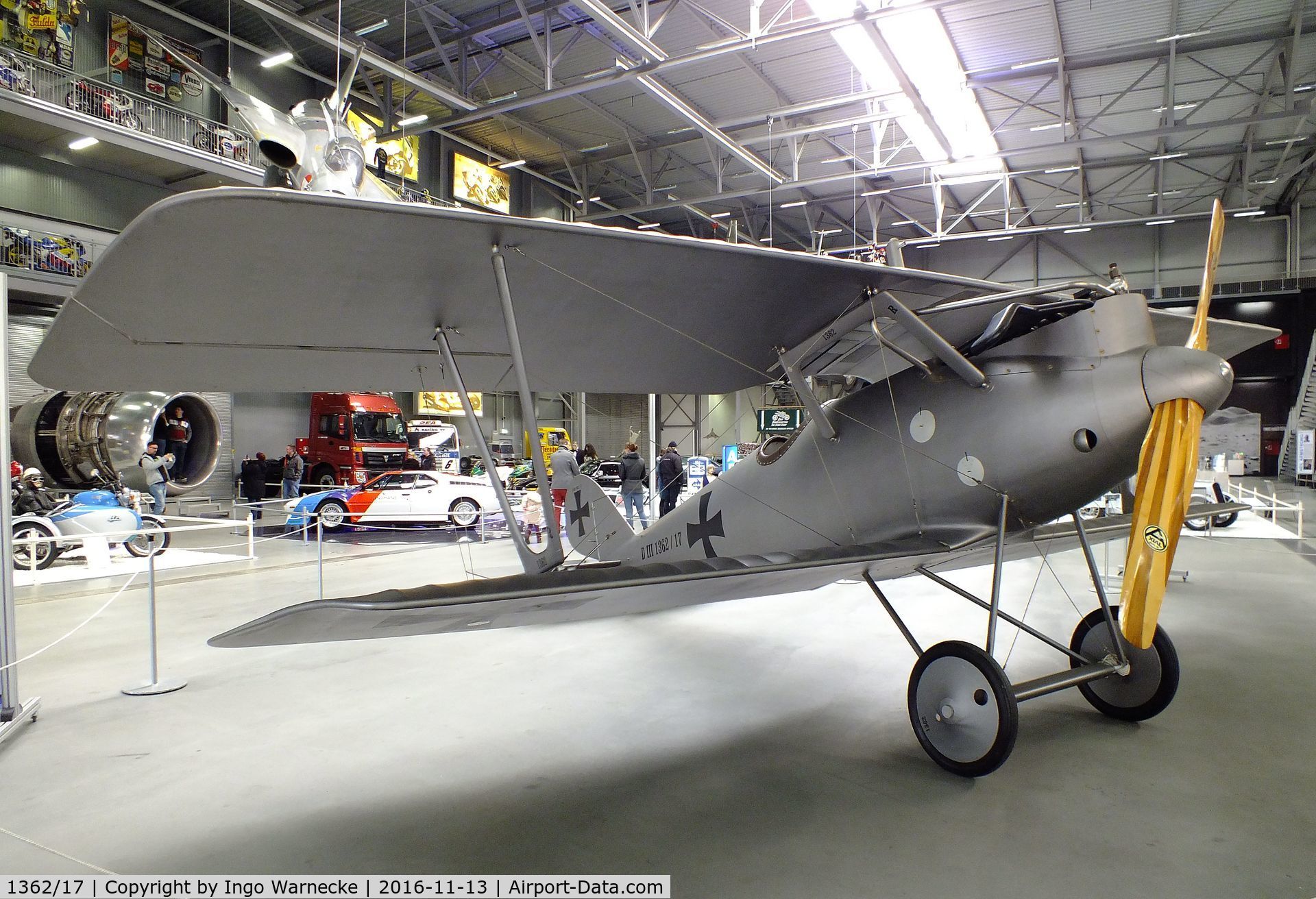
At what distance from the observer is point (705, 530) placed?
4773 mm

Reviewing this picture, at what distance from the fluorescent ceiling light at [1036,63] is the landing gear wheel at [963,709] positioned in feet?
46.1

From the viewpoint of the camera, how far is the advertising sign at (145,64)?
53.2 ft

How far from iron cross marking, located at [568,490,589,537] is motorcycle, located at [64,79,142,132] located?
51.0 ft

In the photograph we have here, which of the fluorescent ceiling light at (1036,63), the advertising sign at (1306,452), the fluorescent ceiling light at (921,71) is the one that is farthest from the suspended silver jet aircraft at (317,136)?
the advertising sign at (1306,452)

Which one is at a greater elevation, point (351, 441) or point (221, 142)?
point (221, 142)

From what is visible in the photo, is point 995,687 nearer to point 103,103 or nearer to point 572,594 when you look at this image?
point 572,594

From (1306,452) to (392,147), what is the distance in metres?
28.7

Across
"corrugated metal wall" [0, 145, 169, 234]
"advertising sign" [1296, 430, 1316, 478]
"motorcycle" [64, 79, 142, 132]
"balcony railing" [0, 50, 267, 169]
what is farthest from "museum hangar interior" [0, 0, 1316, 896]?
"advertising sign" [1296, 430, 1316, 478]

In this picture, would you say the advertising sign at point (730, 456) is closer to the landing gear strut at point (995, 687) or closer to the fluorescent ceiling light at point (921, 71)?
the fluorescent ceiling light at point (921, 71)

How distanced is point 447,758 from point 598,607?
1.55 m

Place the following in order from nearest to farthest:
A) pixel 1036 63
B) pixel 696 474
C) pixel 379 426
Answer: pixel 1036 63 < pixel 696 474 < pixel 379 426

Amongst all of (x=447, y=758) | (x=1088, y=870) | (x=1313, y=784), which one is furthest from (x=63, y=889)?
(x=1313, y=784)

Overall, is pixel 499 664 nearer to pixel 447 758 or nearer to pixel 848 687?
pixel 447 758

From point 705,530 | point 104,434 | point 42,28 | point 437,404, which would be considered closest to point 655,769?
point 705,530
